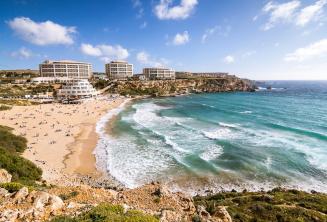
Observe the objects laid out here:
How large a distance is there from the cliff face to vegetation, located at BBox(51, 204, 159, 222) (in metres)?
98.4

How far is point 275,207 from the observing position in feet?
50.3

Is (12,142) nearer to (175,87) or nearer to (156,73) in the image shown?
(175,87)

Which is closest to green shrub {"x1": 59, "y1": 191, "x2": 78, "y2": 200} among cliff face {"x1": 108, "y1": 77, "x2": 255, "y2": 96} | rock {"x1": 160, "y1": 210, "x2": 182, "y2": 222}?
rock {"x1": 160, "y1": 210, "x2": 182, "y2": 222}

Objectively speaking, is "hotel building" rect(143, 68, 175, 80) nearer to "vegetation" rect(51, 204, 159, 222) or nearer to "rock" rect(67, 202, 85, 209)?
"rock" rect(67, 202, 85, 209)

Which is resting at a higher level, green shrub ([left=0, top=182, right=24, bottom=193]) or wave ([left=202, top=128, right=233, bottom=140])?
green shrub ([left=0, top=182, right=24, bottom=193])

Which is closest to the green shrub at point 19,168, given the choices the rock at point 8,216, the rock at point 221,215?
the rock at point 8,216

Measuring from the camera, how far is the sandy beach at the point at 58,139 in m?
26.6

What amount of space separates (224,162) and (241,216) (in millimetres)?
15604

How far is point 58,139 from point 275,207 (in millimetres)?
32069

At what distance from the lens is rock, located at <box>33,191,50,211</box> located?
400 inches

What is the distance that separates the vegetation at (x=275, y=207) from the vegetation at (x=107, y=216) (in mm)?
3872

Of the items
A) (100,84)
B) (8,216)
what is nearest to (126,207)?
(8,216)

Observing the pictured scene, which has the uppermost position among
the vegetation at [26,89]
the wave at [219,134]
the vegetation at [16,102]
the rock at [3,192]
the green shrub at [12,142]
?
the vegetation at [26,89]

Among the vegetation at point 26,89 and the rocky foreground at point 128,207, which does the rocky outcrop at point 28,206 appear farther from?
the vegetation at point 26,89
